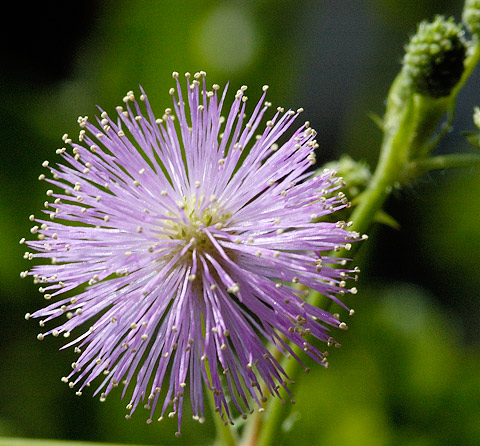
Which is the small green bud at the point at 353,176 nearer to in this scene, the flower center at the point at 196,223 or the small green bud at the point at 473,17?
the flower center at the point at 196,223

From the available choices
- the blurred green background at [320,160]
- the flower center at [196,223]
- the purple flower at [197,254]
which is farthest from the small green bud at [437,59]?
the blurred green background at [320,160]

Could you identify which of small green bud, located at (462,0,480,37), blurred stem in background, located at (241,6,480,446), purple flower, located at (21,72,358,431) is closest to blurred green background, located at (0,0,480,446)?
blurred stem in background, located at (241,6,480,446)

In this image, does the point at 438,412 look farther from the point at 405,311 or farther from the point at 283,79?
the point at 283,79

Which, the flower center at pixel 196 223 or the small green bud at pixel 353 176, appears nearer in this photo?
the flower center at pixel 196 223

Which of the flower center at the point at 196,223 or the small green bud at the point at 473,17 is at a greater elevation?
the small green bud at the point at 473,17

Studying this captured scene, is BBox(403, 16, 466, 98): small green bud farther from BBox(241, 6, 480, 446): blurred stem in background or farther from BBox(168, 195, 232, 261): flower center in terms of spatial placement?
BBox(168, 195, 232, 261): flower center

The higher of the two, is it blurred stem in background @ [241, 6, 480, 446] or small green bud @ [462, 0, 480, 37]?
small green bud @ [462, 0, 480, 37]

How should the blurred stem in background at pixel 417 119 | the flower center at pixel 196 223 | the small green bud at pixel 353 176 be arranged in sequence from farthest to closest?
the small green bud at pixel 353 176, the blurred stem in background at pixel 417 119, the flower center at pixel 196 223
